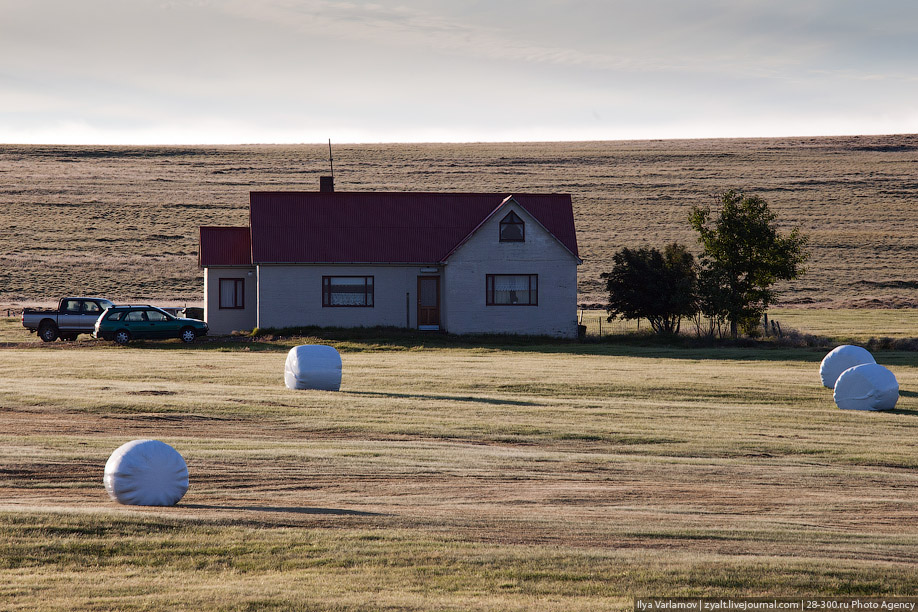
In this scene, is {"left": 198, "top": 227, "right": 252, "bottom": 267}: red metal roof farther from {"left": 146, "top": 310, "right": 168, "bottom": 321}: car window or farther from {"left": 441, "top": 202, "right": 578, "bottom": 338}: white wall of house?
{"left": 441, "top": 202, "right": 578, "bottom": 338}: white wall of house

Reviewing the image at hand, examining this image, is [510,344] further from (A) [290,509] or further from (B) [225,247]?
(A) [290,509]

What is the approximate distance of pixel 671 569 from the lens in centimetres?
850

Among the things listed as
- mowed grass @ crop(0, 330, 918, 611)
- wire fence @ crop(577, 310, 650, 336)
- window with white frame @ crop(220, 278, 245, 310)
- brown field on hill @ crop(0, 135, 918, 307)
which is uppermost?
brown field on hill @ crop(0, 135, 918, 307)

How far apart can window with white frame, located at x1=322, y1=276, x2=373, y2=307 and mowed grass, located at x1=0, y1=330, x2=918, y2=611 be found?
13.8 m

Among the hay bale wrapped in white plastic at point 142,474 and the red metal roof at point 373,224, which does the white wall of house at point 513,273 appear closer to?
the red metal roof at point 373,224

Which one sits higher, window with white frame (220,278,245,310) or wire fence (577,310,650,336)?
window with white frame (220,278,245,310)

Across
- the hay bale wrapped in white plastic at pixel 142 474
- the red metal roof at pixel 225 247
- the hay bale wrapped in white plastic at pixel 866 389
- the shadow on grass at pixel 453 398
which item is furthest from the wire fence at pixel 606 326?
the hay bale wrapped in white plastic at pixel 142 474

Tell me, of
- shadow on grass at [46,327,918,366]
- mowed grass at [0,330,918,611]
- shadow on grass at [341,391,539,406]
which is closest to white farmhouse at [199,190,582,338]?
shadow on grass at [46,327,918,366]

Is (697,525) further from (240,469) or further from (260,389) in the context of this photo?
(260,389)

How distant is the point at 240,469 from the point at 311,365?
8714 millimetres

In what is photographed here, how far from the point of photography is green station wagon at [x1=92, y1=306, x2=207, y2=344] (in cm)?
3506

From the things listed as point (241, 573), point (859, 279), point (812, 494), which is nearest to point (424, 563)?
point (241, 573)

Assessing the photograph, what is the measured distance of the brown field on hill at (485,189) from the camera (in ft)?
213

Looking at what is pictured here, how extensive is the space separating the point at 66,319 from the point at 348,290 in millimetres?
11194
